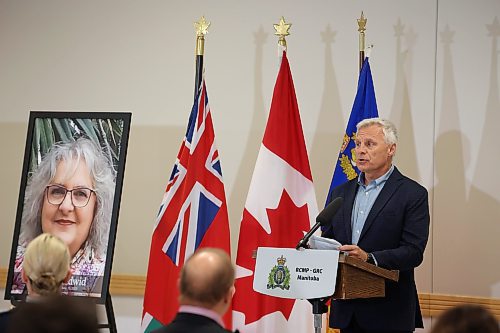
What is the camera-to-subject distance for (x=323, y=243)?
149 inches

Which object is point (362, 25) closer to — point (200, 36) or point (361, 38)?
point (361, 38)

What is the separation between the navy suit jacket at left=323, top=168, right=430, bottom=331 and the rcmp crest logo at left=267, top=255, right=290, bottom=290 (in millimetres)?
463

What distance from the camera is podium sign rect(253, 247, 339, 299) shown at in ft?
11.9

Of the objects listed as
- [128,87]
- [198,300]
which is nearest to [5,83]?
[128,87]

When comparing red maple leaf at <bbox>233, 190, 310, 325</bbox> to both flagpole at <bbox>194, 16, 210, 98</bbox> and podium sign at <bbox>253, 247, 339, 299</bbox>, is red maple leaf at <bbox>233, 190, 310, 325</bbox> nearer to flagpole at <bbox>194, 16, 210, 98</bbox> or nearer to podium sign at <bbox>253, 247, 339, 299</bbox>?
flagpole at <bbox>194, 16, 210, 98</bbox>

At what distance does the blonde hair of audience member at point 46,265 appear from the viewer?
9.78ft

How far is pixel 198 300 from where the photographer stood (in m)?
2.49

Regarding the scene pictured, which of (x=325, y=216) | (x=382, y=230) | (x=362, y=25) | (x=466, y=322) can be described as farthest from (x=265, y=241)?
(x=466, y=322)

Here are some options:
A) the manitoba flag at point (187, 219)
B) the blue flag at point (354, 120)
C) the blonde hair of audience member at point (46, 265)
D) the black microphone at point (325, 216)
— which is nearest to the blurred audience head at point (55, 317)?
the blonde hair of audience member at point (46, 265)

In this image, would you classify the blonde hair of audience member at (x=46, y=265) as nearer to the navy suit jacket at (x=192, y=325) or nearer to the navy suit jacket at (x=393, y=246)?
the navy suit jacket at (x=192, y=325)

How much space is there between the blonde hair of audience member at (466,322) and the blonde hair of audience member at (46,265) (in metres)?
1.55

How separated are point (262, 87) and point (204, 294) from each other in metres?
3.61

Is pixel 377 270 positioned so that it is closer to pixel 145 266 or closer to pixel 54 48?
pixel 145 266

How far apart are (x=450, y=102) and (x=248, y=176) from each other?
4.84 ft
